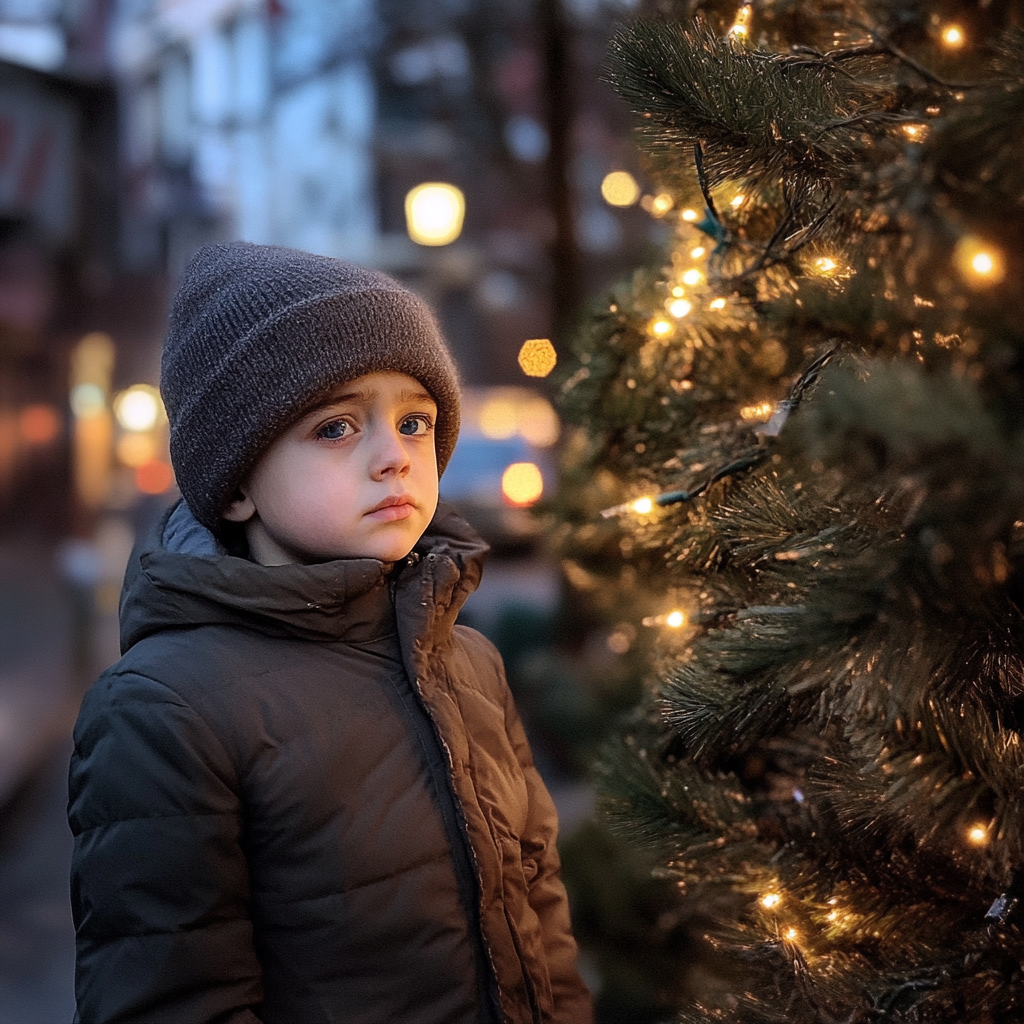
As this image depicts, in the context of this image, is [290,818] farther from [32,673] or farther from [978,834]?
[32,673]

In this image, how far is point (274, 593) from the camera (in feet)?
5.52

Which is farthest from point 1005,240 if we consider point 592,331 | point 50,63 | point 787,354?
point 50,63

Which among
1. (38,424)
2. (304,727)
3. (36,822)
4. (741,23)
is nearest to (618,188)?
(741,23)

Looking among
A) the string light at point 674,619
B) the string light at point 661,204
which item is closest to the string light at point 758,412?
the string light at point 674,619

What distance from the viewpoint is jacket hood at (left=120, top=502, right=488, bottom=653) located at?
5.53 feet

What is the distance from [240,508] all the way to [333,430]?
24 centimetres

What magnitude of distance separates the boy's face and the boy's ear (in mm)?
39

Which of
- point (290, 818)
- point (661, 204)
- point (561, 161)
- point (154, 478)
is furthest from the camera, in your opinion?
point (154, 478)

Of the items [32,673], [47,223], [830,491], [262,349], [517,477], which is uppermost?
[830,491]

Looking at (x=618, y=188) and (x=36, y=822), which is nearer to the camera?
(x=618, y=188)

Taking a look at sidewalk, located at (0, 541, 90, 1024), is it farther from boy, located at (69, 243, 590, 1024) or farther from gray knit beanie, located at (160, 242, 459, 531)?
gray knit beanie, located at (160, 242, 459, 531)

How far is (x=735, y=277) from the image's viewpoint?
74.9 inches

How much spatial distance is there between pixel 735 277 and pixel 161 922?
1.34m

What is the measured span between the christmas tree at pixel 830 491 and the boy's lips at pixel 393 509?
1.47 ft
